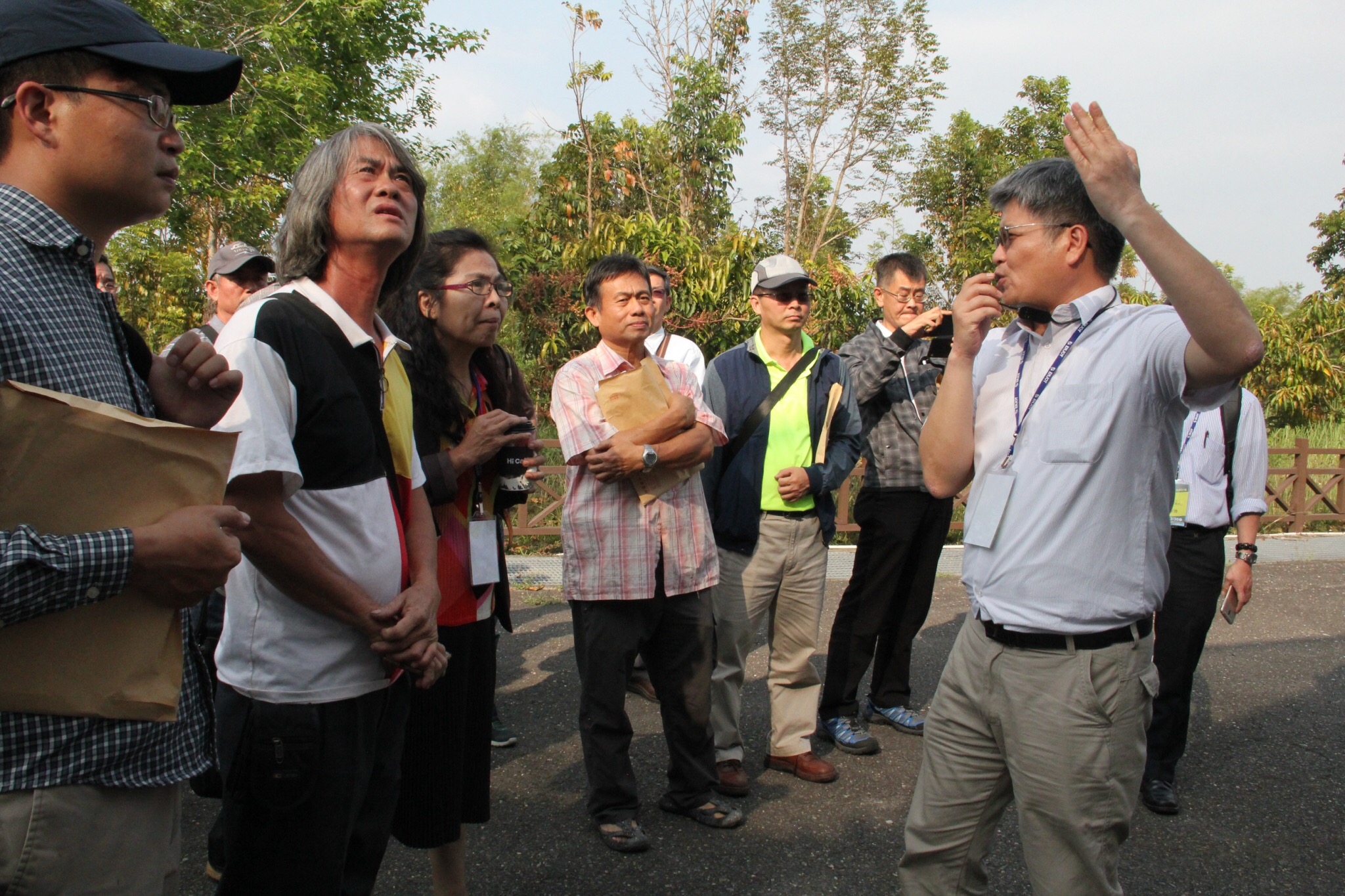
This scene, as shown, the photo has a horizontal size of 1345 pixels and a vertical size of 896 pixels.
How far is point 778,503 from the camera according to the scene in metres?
4.35

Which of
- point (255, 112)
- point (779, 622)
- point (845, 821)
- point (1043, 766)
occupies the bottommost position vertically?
point (845, 821)

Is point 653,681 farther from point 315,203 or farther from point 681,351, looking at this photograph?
point 681,351

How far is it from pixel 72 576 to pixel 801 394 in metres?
3.55

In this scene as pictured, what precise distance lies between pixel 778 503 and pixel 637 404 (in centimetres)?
103

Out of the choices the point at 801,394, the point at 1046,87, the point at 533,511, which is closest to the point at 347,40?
the point at 533,511

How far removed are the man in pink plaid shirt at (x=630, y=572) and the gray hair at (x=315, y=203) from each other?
1547mm

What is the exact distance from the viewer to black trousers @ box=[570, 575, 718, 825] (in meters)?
3.59

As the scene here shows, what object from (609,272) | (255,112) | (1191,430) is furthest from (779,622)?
(255,112)

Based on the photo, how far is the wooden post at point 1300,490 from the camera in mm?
11336

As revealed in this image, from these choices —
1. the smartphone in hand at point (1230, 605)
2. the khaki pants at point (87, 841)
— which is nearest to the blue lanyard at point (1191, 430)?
the smartphone in hand at point (1230, 605)

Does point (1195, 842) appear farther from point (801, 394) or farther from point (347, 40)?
point (347, 40)

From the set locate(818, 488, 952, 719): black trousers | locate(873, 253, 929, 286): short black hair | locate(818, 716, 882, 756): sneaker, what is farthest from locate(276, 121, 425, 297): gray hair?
locate(818, 716, 882, 756): sneaker

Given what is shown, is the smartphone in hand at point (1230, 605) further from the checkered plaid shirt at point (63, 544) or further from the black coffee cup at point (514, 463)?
the checkered plaid shirt at point (63, 544)

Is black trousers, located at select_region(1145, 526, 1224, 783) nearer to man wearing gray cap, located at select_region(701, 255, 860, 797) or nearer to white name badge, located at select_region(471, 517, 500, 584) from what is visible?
man wearing gray cap, located at select_region(701, 255, 860, 797)
